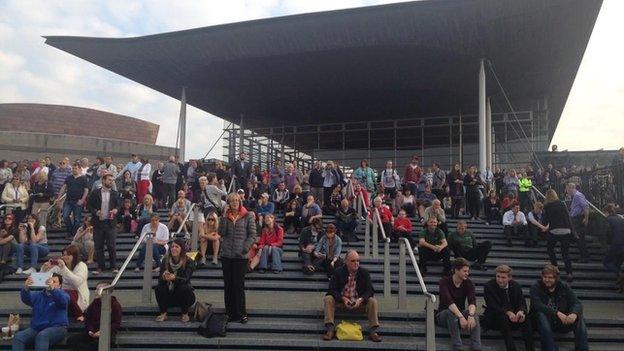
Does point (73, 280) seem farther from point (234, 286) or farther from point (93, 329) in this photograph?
point (234, 286)

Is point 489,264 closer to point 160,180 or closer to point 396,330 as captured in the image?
point 396,330

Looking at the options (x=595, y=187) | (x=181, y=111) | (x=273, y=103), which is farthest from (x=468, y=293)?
(x=273, y=103)

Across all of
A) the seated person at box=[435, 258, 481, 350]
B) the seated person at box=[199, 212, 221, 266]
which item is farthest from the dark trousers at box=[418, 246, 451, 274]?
the seated person at box=[199, 212, 221, 266]

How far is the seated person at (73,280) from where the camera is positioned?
293 inches

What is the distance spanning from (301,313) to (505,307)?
280 centimetres

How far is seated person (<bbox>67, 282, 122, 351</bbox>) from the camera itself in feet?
21.8

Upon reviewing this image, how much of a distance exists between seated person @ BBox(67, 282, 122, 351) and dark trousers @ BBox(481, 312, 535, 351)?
4.94 m

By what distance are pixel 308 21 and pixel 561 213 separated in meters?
9.60

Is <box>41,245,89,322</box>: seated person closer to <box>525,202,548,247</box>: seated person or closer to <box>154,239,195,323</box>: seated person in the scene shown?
<box>154,239,195,323</box>: seated person

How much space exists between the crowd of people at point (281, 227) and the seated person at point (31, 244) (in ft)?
0.07

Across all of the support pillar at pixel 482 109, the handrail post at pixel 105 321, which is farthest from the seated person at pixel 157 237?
the support pillar at pixel 482 109

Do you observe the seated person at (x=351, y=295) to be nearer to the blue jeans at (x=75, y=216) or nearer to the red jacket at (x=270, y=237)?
the red jacket at (x=270, y=237)

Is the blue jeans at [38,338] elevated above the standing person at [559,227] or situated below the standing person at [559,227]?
below

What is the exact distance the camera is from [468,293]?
7.07m
